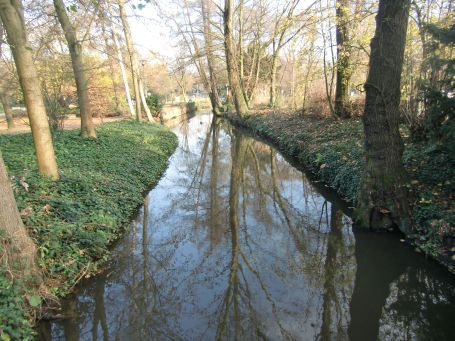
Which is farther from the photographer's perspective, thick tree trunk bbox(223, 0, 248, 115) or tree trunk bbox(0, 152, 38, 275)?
thick tree trunk bbox(223, 0, 248, 115)

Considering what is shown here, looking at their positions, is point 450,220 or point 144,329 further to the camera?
point 450,220

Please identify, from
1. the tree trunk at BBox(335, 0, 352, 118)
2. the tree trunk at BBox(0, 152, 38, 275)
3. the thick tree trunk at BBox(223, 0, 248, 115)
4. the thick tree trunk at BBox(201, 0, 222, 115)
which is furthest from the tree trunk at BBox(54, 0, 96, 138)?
the thick tree trunk at BBox(223, 0, 248, 115)

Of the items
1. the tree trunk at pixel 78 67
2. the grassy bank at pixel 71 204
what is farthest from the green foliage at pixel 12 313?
the tree trunk at pixel 78 67

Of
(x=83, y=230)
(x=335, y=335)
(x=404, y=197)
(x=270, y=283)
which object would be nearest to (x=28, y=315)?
(x=83, y=230)

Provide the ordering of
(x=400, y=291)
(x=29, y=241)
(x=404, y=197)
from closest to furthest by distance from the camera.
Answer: (x=29, y=241) < (x=400, y=291) < (x=404, y=197)

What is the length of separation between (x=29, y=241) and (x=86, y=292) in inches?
45.5

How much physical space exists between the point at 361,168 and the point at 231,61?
1823 centimetres

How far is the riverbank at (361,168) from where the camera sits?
206 inches

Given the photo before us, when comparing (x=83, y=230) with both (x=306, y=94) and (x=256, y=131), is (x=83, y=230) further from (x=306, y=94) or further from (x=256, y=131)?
(x=256, y=131)

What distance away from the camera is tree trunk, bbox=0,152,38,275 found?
3.91 metres

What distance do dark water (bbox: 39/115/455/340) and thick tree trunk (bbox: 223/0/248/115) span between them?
57.9 feet

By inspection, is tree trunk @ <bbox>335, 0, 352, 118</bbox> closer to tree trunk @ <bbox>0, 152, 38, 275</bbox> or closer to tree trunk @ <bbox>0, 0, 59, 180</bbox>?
tree trunk @ <bbox>0, 0, 59, 180</bbox>

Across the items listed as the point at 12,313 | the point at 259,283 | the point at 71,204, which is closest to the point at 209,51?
the point at 71,204

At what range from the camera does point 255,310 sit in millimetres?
4301
